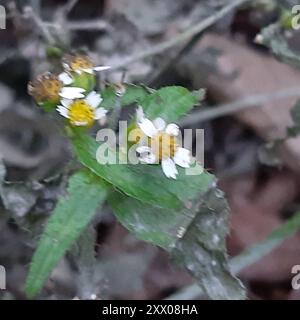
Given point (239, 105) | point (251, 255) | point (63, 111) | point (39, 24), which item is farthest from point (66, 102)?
point (239, 105)

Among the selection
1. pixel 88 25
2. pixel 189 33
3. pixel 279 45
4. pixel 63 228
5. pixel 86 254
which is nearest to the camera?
pixel 63 228

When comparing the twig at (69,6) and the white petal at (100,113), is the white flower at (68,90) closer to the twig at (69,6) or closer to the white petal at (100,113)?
the white petal at (100,113)

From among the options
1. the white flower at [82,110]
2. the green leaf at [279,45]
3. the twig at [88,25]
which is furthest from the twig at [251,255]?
the twig at [88,25]

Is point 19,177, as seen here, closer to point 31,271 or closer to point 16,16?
point 16,16

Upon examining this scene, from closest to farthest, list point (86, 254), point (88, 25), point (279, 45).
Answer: point (86, 254), point (279, 45), point (88, 25)

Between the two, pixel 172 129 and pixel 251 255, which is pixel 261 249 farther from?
pixel 172 129

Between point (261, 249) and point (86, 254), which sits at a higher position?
point (86, 254)

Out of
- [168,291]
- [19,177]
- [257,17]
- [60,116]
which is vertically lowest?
[168,291]
